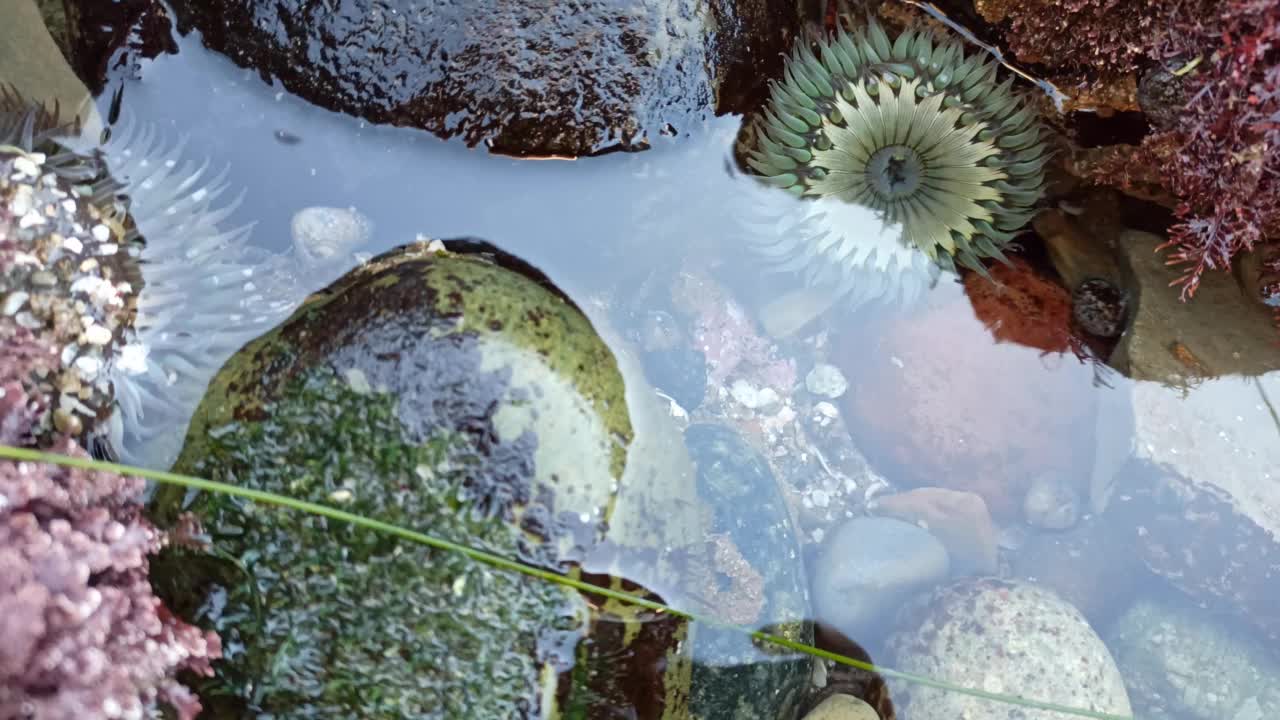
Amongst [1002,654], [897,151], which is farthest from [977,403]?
[897,151]

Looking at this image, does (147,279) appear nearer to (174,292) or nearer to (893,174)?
(174,292)

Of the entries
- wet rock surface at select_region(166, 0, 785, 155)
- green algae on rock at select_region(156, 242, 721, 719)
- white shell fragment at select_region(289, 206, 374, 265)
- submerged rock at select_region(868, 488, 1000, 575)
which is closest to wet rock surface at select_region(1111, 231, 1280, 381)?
submerged rock at select_region(868, 488, 1000, 575)

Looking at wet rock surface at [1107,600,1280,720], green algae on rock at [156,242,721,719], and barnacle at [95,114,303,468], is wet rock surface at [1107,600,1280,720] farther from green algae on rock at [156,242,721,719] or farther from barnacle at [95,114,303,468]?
barnacle at [95,114,303,468]

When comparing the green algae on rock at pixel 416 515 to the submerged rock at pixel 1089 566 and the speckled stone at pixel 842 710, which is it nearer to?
the speckled stone at pixel 842 710

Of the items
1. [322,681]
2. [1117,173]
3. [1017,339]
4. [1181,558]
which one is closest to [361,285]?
[322,681]

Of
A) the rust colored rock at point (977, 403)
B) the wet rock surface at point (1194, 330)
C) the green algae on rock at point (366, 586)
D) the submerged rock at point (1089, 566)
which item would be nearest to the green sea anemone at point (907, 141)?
the rust colored rock at point (977, 403)

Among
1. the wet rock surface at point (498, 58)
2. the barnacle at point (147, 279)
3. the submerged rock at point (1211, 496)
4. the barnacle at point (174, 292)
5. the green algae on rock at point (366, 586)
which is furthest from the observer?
the submerged rock at point (1211, 496)

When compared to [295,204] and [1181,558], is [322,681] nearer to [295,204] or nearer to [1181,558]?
[295,204]
